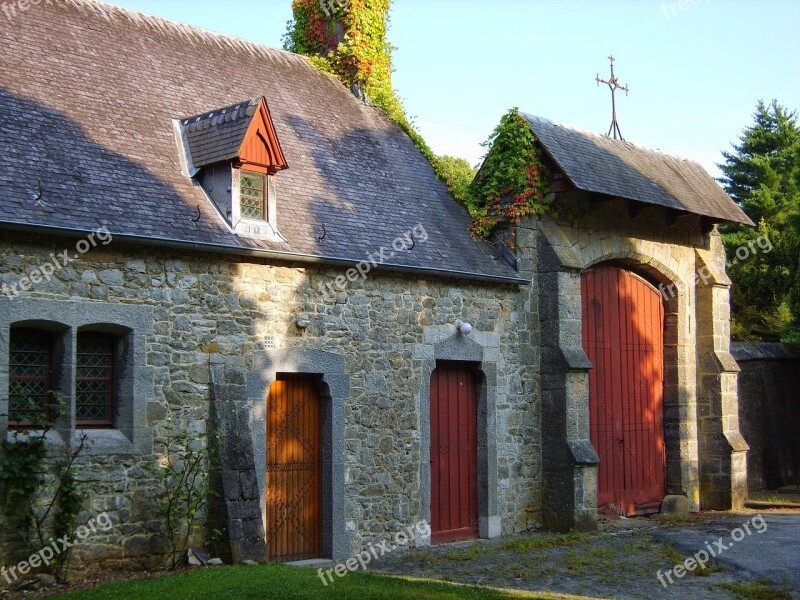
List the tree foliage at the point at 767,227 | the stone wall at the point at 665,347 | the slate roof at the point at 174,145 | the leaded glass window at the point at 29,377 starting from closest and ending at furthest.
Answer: the leaded glass window at the point at 29,377
the slate roof at the point at 174,145
the stone wall at the point at 665,347
the tree foliage at the point at 767,227

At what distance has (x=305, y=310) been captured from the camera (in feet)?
39.0

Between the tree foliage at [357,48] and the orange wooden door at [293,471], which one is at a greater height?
the tree foliage at [357,48]

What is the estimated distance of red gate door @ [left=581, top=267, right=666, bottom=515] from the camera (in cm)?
1565

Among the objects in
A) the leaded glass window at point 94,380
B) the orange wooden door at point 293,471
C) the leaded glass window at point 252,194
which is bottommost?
the orange wooden door at point 293,471

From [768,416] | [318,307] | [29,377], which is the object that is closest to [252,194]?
[318,307]

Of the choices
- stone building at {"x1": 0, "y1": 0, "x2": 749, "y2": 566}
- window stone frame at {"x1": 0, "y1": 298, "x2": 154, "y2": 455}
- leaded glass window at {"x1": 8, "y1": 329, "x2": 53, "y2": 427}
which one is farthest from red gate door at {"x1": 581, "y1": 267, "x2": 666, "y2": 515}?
leaded glass window at {"x1": 8, "y1": 329, "x2": 53, "y2": 427}

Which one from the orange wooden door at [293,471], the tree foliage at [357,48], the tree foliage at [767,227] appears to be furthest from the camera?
the tree foliage at [767,227]

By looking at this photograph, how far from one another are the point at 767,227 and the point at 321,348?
20600mm

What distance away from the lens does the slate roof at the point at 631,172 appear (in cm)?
1487

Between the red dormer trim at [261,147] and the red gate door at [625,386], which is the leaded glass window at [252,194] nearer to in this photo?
the red dormer trim at [261,147]

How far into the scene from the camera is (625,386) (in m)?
16.2

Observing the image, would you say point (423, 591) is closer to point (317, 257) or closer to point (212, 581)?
point (212, 581)

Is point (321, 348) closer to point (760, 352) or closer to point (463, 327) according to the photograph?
point (463, 327)

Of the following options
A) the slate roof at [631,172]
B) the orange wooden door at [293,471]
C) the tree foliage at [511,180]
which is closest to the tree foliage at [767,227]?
the slate roof at [631,172]
